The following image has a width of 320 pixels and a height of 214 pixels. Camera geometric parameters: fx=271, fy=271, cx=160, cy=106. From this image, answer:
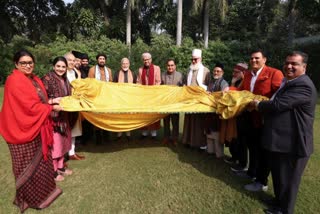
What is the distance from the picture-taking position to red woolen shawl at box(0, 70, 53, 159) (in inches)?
114

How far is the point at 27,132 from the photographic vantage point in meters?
2.99

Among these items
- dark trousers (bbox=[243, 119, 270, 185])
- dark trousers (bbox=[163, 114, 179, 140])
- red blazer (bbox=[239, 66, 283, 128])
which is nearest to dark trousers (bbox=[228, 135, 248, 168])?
dark trousers (bbox=[243, 119, 270, 185])

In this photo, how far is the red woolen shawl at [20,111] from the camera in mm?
2889

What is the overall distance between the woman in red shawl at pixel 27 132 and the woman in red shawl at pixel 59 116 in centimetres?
46

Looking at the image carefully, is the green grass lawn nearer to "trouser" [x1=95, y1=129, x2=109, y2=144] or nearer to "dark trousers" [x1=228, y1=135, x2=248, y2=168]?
"dark trousers" [x1=228, y1=135, x2=248, y2=168]

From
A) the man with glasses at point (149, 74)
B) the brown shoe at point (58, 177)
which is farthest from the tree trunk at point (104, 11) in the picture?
the brown shoe at point (58, 177)

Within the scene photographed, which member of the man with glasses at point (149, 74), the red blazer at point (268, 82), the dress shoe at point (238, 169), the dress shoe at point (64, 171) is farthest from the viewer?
the man with glasses at point (149, 74)

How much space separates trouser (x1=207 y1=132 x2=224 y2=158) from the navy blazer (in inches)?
67.6

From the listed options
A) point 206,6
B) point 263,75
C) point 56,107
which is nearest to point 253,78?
point 263,75

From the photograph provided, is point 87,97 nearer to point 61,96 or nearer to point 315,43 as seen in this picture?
point 61,96

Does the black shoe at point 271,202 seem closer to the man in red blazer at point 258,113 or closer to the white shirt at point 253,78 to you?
the man in red blazer at point 258,113

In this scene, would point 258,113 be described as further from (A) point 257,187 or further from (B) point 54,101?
(B) point 54,101

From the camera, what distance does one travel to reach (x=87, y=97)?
435 cm

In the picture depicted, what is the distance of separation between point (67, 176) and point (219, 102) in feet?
8.37
